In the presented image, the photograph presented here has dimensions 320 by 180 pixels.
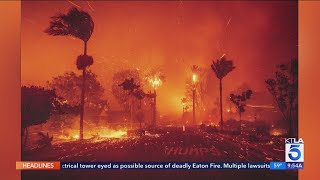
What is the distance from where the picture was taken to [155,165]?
3.48 metres

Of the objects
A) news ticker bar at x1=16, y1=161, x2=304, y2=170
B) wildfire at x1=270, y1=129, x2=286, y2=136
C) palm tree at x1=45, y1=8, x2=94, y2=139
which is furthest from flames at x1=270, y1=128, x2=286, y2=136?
palm tree at x1=45, y1=8, x2=94, y2=139

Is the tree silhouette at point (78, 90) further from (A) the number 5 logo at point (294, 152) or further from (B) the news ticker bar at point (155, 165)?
(A) the number 5 logo at point (294, 152)

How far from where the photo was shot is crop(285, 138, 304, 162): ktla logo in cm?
340

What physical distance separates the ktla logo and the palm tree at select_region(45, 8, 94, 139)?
2251mm

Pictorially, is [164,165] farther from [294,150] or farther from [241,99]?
[294,150]

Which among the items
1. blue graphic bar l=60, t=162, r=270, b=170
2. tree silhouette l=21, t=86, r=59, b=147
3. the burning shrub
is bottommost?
blue graphic bar l=60, t=162, r=270, b=170

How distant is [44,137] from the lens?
135 inches

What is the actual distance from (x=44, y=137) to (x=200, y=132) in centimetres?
170

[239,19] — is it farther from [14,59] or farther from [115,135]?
[14,59]

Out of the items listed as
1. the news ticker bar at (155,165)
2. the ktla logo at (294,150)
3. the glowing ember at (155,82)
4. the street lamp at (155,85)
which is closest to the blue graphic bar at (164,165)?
the news ticker bar at (155,165)

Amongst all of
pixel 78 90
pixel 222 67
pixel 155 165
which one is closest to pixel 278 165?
pixel 222 67

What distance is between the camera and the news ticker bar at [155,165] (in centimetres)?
341

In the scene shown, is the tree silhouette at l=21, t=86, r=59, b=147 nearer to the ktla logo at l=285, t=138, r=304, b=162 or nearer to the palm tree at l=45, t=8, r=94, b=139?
the palm tree at l=45, t=8, r=94, b=139

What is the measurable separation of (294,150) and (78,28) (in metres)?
2.70
